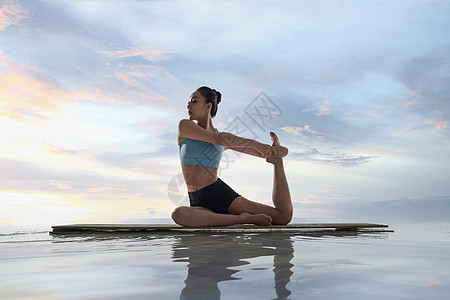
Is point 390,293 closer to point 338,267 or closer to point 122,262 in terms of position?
point 338,267

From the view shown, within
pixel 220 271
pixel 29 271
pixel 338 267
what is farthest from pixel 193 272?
pixel 29 271

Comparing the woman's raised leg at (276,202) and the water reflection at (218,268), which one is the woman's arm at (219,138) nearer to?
the woman's raised leg at (276,202)

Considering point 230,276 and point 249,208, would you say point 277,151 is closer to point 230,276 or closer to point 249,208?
point 249,208

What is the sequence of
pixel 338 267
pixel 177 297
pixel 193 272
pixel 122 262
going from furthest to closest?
pixel 122 262 < pixel 338 267 < pixel 193 272 < pixel 177 297

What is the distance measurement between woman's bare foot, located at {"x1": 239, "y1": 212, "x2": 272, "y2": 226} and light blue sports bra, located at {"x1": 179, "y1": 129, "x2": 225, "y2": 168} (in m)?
A: 0.71

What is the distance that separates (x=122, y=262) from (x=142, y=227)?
2.21 meters

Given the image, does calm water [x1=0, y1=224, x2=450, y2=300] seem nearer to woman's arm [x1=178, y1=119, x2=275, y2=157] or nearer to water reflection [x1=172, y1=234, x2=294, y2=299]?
water reflection [x1=172, y1=234, x2=294, y2=299]

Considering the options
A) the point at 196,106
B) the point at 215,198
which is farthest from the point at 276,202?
the point at 196,106

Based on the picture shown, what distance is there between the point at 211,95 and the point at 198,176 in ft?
3.44

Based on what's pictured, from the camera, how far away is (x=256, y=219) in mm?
3814

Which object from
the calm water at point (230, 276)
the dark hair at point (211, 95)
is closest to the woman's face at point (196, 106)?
the dark hair at point (211, 95)

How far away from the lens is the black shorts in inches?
158

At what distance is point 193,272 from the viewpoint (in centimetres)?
133

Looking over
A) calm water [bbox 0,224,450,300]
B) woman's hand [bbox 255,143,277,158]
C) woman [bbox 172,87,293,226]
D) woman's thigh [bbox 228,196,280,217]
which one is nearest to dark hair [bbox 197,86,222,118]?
woman [bbox 172,87,293,226]
